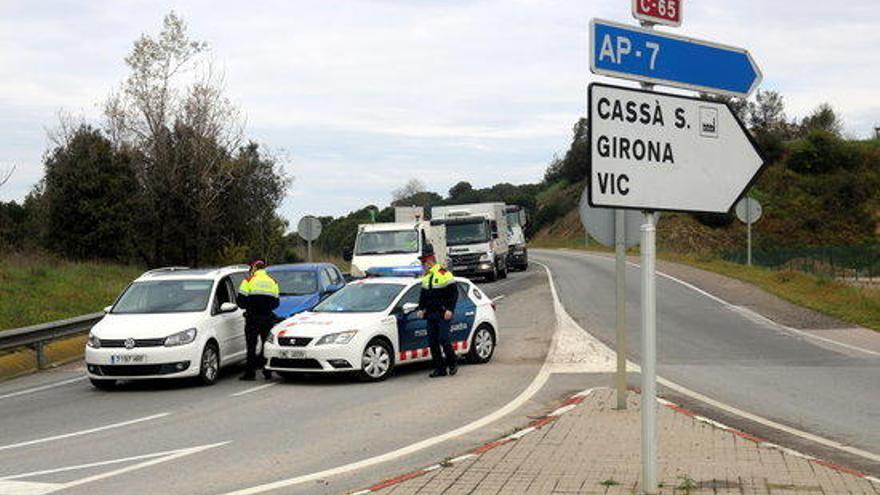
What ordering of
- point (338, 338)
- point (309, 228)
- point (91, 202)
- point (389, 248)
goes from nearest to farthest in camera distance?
point (338, 338) → point (389, 248) → point (309, 228) → point (91, 202)

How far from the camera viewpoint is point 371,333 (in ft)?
44.9

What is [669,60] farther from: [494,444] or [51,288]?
[51,288]

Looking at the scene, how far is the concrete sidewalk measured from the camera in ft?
22.4

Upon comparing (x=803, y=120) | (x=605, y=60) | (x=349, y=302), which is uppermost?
(x=803, y=120)

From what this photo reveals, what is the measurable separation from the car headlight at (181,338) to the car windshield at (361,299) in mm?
1975

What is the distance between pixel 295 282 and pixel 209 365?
4371 mm

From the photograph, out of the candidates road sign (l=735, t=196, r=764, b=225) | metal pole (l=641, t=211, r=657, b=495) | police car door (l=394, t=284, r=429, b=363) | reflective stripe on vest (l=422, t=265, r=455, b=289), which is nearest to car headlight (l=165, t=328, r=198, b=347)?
police car door (l=394, t=284, r=429, b=363)

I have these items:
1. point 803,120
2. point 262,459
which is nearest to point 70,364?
point 262,459

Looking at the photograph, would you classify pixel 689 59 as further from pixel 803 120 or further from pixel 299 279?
pixel 803 120

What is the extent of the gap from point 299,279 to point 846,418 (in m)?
10.5

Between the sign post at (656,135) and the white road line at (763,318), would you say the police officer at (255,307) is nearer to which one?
the sign post at (656,135)

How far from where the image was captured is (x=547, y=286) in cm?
3256

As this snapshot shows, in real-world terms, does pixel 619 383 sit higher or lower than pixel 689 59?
lower

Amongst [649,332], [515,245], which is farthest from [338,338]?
[515,245]
